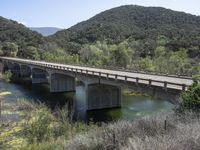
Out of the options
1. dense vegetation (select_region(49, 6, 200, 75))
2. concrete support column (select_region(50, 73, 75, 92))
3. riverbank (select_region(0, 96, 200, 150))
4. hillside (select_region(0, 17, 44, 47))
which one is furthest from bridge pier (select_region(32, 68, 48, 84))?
hillside (select_region(0, 17, 44, 47))

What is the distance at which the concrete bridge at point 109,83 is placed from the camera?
27844mm

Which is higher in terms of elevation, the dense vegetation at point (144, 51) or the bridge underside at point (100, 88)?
the dense vegetation at point (144, 51)

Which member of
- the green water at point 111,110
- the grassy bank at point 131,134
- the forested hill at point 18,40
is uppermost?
the forested hill at point 18,40

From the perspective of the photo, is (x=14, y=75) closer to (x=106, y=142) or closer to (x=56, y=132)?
(x=56, y=132)

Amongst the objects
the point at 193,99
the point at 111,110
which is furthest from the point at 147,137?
the point at 111,110

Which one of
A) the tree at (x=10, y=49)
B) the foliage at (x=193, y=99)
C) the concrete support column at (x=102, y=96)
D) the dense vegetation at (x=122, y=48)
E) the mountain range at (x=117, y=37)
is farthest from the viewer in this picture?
the tree at (x=10, y=49)

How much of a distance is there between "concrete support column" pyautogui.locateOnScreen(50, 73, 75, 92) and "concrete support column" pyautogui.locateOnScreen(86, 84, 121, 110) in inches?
718

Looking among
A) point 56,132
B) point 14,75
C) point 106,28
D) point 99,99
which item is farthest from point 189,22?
point 56,132

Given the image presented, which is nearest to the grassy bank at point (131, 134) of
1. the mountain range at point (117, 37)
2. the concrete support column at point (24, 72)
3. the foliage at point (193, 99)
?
the foliage at point (193, 99)

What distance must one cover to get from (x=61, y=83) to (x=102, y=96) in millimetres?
19075

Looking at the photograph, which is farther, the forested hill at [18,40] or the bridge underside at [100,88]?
the forested hill at [18,40]

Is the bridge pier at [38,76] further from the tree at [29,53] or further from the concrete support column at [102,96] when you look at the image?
the tree at [29,53]

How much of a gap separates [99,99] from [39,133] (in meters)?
20.9

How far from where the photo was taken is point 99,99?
4391 cm
